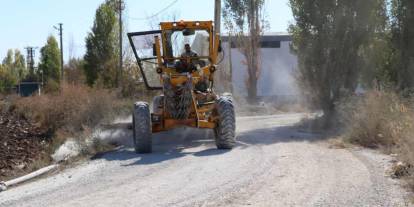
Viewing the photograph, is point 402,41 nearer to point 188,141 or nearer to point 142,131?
→ point 188,141

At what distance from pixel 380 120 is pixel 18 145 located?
15.6 m

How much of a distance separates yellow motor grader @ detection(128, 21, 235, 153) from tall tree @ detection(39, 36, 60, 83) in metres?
57.0

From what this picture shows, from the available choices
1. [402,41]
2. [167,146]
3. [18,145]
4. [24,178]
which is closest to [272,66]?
[402,41]

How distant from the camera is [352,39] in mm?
21703

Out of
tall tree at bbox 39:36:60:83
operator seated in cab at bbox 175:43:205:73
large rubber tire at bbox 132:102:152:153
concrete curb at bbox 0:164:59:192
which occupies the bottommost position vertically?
concrete curb at bbox 0:164:59:192

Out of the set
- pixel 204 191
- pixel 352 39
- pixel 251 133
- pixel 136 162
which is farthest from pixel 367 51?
pixel 204 191

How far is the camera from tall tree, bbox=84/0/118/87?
47.5 m

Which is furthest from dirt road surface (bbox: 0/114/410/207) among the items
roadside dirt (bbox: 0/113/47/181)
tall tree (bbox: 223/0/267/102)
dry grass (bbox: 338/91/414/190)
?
tall tree (bbox: 223/0/267/102)

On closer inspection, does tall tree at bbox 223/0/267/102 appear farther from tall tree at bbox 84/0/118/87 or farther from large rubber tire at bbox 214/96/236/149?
large rubber tire at bbox 214/96/236/149

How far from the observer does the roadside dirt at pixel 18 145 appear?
19469mm

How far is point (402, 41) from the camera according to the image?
23562 mm

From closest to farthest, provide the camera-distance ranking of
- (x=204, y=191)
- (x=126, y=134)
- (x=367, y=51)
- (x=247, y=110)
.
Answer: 1. (x=204, y=191)
2. (x=126, y=134)
3. (x=367, y=51)
4. (x=247, y=110)

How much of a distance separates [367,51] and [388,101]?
5.95 metres

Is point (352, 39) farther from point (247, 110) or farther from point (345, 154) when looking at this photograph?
point (247, 110)
